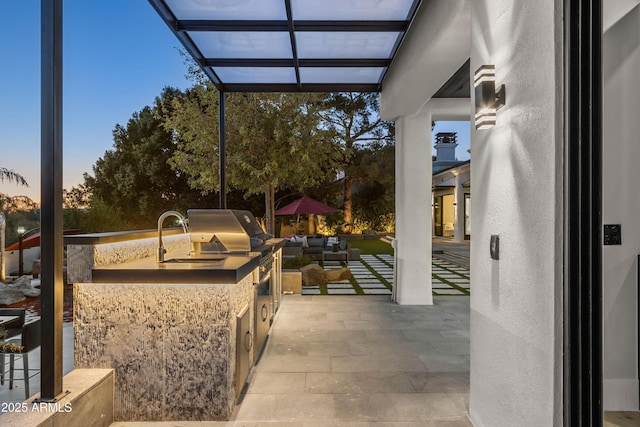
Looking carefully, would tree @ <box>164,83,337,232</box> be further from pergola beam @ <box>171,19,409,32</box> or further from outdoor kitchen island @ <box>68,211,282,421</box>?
outdoor kitchen island @ <box>68,211,282,421</box>

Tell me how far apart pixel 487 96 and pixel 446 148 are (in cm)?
2363

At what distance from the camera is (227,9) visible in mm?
3906

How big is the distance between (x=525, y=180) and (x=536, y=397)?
41.4 inches

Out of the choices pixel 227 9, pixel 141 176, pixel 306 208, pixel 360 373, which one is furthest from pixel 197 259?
pixel 141 176

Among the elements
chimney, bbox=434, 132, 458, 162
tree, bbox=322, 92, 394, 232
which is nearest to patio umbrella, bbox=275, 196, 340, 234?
tree, bbox=322, 92, 394, 232

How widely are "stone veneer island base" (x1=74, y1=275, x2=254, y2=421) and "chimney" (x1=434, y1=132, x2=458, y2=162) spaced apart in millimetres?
23853

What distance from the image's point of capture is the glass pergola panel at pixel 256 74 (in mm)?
5473

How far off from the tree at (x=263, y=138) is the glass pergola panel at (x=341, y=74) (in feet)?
12.2

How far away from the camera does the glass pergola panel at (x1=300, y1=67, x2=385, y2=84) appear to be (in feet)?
18.1

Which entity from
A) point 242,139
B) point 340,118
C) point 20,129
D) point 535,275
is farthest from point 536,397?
point 20,129

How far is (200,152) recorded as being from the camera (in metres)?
10.6

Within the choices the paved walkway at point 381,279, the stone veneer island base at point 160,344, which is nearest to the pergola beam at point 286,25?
the stone veneer island base at point 160,344

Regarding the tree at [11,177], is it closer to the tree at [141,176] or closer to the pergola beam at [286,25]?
the tree at [141,176]

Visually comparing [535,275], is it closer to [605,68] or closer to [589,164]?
[589,164]
